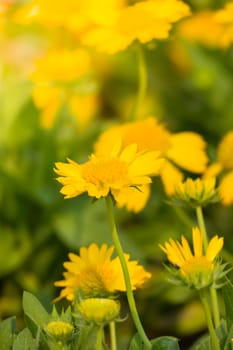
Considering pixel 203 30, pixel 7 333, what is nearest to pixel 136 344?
pixel 7 333

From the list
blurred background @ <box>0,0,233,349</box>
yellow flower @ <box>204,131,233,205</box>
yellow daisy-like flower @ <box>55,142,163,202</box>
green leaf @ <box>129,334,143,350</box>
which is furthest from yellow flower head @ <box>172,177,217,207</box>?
blurred background @ <box>0,0,233,349</box>

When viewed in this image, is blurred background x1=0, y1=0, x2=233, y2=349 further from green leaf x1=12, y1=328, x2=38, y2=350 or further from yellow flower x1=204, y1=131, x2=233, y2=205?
green leaf x1=12, y1=328, x2=38, y2=350

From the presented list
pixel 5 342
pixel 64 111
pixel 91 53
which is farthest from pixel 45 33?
pixel 5 342

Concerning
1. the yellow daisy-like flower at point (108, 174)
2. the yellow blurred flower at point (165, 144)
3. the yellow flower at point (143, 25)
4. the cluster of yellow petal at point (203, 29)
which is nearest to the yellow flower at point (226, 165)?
the yellow blurred flower at point (165, 144)

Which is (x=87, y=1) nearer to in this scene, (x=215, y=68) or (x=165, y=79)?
(x=215, y=68)

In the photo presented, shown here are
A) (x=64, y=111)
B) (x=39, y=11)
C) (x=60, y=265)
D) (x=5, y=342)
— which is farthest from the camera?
(x=64, y=111)

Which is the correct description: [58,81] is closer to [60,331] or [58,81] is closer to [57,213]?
[57,213]

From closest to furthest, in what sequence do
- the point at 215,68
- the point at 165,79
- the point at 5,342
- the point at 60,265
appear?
the point at 5,342 → the point at 60,265 → the point at 215,68 → the point at 165,79
